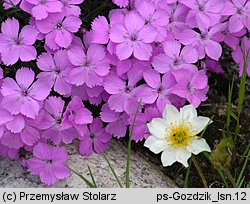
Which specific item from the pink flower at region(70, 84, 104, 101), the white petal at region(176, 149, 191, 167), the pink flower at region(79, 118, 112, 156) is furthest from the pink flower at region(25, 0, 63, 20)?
the white petal at region(176, 149, 191, 167)

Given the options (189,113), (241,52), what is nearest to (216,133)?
(241,52)

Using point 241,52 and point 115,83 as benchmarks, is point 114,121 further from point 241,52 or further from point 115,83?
point 241,52

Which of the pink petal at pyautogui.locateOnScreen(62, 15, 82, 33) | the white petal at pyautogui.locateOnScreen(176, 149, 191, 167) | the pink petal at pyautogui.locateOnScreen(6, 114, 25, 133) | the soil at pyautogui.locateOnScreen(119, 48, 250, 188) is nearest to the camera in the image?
the white petal at pyautogui.locateOnScreen(176, 149, 191, 167)

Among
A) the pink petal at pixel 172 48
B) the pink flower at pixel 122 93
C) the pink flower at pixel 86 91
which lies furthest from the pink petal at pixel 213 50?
the pink flower at pixel 86 91

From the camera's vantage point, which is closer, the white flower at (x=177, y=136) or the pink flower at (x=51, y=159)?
the white flower at (x=177, y=136)

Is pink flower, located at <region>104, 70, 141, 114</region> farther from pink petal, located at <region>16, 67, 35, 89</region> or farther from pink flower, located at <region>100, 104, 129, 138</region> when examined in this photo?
pink petal, located at <region>16, 67, 35, 89</region>

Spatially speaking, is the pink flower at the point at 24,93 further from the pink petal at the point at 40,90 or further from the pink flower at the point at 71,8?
the pink flower at the point at 71,8
